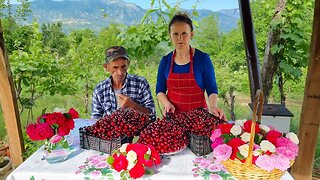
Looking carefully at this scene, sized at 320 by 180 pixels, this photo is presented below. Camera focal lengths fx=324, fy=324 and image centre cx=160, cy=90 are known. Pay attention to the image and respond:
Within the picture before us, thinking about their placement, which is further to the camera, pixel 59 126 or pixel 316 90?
pixel 316 90

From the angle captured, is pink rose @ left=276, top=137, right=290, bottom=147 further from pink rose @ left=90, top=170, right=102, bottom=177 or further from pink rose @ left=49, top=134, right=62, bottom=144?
pink rose @ left=49, top=134, right=62, bottom=144

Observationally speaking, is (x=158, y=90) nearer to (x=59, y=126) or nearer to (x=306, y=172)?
(x=59, y=126)

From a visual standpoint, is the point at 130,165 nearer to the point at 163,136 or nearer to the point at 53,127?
the point at 163,136

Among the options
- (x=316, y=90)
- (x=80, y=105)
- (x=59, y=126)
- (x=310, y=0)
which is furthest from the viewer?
(x=80, y=105)

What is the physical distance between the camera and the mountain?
13.4 ft

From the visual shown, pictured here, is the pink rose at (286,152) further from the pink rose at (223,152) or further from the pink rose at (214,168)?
the pink rose at (214,168)

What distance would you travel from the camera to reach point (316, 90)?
7.65 feet

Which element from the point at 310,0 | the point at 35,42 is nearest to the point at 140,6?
the point at 35,42

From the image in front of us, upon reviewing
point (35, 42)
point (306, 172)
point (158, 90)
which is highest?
point (35, 42)

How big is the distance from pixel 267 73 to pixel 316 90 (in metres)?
1.59

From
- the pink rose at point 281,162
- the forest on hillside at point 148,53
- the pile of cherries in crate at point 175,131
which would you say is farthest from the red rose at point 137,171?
the forest on hillside at point 148,53

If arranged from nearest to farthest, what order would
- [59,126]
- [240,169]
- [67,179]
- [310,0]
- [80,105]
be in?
[240,169], [67,179], [59,126], [310,0], [80,105]

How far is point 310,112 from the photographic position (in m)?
2.40

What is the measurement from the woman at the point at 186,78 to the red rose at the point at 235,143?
107cm
